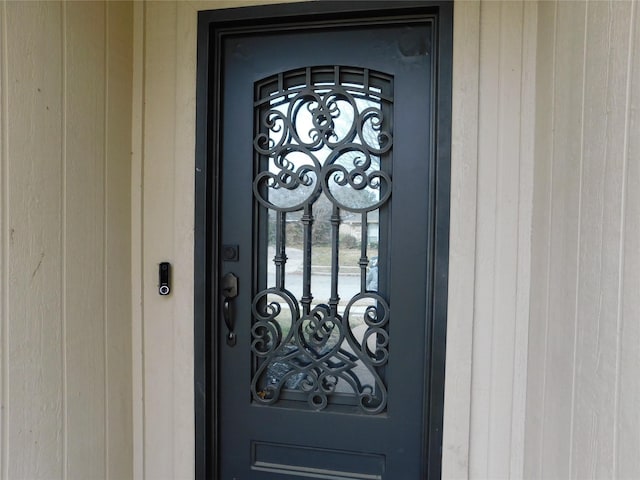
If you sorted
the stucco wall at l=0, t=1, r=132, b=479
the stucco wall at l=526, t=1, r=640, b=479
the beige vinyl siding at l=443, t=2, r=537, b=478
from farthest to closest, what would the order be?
the beige vinyl siding at l=443, t=2, r=537, b=478 < the stucco wall at l=0, t=1, r=132, b=479 < the stucco wall at l=526, t=1, r=640, b=479

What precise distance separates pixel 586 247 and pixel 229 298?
109 cm

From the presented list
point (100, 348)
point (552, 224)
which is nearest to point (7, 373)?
point (100, 348)

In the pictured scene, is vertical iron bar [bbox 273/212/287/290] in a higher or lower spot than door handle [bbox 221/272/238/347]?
higher

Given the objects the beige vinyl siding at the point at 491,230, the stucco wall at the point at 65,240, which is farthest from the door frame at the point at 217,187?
the stucco wall at the point at 65,240

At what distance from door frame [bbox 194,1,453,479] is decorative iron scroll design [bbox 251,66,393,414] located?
157 mm

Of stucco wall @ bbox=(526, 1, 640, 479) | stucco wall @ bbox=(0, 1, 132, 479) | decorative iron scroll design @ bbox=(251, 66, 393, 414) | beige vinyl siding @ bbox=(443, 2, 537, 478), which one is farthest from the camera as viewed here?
decorative iron scroll design @ bbox=(251, 66, 393, 414)

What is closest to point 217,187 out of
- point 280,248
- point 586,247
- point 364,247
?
point 280,248

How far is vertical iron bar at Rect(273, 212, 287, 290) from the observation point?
56.2 inches

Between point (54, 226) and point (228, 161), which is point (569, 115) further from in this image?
point (54, 226)

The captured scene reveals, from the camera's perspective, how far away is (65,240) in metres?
1.19

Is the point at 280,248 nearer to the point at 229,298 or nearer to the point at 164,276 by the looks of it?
the point at 229,298

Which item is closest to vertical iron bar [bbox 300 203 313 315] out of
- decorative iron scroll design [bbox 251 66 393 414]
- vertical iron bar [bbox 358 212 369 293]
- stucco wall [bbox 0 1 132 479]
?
decorative iron scroll design [bbox 251 66 393 414]

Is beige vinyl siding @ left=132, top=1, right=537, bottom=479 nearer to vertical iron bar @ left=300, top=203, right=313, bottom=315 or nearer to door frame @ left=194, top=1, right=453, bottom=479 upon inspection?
door frame @ left=194, top=1, right=453, bottom=479

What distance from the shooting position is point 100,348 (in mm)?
1335
